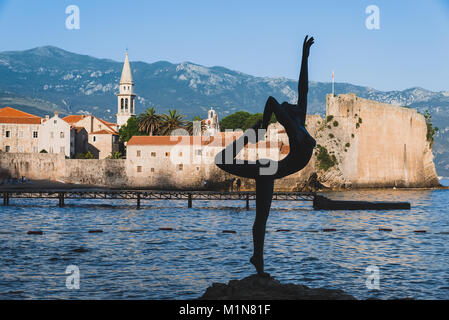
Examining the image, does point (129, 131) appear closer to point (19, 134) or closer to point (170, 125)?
point (170, 125)

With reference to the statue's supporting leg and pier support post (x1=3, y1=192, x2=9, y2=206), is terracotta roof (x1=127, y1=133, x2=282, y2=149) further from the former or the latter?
the statue's supporting leg

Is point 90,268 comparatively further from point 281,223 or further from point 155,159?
point 155,159

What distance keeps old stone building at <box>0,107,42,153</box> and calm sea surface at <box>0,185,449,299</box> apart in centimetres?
5220

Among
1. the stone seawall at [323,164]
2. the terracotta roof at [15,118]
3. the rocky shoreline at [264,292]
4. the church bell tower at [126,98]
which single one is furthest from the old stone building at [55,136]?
the rocky shoreline at [264,292]

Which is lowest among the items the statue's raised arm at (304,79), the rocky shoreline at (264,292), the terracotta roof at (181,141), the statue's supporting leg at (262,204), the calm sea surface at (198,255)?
the calm sea surface at (198,255)

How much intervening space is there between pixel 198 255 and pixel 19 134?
2869 inches

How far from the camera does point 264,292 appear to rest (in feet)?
36.4

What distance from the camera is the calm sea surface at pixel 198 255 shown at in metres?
15.5

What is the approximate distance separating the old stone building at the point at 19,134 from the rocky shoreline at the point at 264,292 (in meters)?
81.3

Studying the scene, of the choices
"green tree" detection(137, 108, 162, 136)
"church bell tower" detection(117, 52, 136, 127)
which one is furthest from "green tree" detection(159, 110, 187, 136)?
"church bell tower" detection(117, 52, 136, 127)

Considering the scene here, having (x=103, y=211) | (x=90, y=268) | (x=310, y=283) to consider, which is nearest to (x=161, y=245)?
(x=90, y=268)

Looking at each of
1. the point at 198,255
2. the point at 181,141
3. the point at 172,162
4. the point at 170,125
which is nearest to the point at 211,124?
the point at 170,125

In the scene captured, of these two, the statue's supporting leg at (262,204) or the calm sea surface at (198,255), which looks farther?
the calm sea surface at (198,255)

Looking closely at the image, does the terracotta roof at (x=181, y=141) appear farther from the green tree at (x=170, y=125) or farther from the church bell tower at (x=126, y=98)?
the church bell tower at (x=126, y=98)
